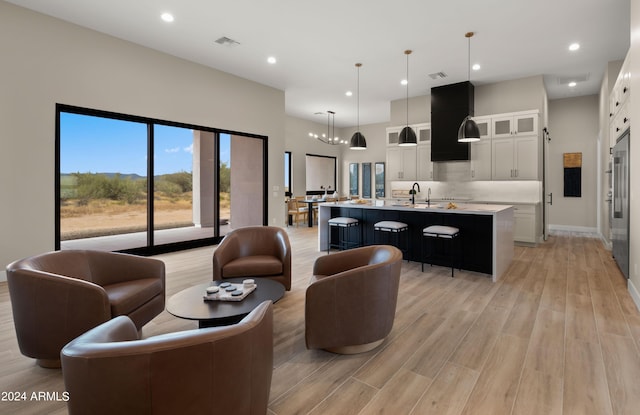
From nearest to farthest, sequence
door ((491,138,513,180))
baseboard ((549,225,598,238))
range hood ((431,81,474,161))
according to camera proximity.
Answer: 1. door ((491,138,513,180))
2. range hood ((431,81,474,161))
3. baseboard ((549,225,598,238))

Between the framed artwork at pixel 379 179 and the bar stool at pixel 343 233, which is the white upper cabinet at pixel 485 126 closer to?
the bar stool at pixel 343 233

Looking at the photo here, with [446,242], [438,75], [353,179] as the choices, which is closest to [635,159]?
[446,242]

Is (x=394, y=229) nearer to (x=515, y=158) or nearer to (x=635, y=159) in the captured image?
(x=635, y=159)

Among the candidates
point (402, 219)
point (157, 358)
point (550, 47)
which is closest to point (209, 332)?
point (157, 358)

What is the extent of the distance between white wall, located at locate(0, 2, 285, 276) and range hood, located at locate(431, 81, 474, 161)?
5540mm

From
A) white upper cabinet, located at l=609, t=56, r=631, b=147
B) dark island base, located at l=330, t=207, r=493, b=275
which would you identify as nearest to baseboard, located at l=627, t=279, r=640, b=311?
dark island base, located at l=330, t=207, r=493, b=275

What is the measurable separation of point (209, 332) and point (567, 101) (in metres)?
10.8

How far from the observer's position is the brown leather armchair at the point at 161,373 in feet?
3.77

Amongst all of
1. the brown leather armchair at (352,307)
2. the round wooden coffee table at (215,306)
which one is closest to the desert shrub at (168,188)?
the round wooden coffee table at (215,306)

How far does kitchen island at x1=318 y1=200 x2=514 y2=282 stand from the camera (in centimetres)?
461

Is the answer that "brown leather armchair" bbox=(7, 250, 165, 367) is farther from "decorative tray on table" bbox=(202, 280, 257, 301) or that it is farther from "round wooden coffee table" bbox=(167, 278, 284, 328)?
"decorative tray on table" bbox=(202, 280, 257, 301)

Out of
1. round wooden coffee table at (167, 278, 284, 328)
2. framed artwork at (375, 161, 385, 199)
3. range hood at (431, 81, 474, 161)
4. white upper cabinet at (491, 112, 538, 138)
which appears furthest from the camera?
framed artwork at (375, 161, 385, 199)

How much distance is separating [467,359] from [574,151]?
8.75m

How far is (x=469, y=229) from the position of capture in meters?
4.98
